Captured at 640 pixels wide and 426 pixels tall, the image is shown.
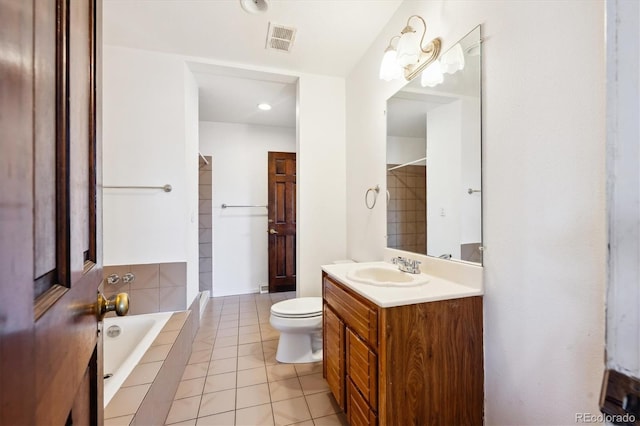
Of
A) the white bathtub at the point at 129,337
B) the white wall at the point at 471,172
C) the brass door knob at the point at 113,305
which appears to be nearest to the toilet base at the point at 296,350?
the white bathtub at the point at 129,337

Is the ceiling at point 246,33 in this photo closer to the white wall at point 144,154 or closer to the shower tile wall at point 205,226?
the white wall at point 144,154

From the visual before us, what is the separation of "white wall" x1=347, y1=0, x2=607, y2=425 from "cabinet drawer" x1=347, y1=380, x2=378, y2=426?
1.66 ft

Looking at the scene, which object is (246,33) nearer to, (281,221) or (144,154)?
(144,154)

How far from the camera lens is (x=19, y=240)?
0.27 meters

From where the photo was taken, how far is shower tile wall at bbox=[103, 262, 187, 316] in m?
2.13

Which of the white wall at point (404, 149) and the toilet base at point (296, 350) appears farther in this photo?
the toilet base at point (296, 350)

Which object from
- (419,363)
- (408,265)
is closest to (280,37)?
(408,265)

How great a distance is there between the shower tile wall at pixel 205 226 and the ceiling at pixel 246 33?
114 cm

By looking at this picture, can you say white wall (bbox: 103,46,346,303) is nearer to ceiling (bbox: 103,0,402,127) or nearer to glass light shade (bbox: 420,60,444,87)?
ceiling (bbox: 103,0,402,127)

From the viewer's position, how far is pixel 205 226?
11.7ft

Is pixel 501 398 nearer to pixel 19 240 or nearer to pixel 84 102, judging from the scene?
pixel 19 240

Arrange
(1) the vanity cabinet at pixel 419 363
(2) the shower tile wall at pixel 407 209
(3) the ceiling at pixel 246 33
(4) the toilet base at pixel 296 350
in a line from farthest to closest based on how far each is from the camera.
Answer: (4) the toilet base at pixel 296 350
(3) the ceiling at pixel 246 33
(2) the shower tile wall at pixel 407 209
(1) the vanity cabinet at pixel 419 363

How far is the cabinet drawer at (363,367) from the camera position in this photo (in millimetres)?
1095

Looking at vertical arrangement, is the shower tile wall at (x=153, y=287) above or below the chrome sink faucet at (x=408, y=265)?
below
